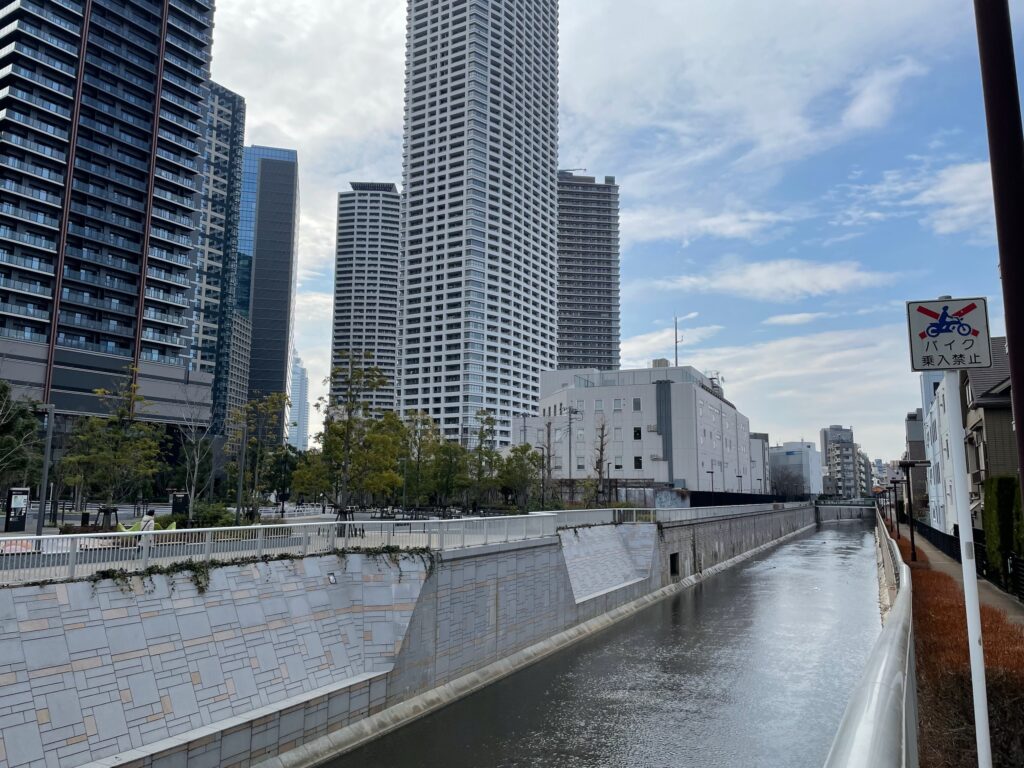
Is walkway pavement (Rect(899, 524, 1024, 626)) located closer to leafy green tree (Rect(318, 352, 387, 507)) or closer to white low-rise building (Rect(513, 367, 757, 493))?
leafy green tree (Rect(318, 352, 387, 507))

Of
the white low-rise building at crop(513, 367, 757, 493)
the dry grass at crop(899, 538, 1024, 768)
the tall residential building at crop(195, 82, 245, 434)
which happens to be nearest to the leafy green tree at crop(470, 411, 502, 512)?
the white low-rise building at crop(513, 367, 757, 493)

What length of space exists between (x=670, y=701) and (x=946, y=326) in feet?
61.7

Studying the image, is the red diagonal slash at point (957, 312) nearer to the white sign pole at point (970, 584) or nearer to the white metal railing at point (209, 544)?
the white sign pole at point (970, 584)

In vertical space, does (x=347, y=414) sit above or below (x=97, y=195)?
below

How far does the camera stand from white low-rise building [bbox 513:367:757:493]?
84938 millimetres

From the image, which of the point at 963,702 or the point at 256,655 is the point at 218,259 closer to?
the point at 256,655

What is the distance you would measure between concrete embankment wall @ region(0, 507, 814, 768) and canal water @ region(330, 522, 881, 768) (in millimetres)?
1175

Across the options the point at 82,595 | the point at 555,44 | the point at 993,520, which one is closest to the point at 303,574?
the point at 82,595

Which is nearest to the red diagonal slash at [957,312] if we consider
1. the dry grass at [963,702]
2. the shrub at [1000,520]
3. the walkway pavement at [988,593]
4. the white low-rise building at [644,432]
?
the dry grass at [963,702]

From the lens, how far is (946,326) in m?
6.03

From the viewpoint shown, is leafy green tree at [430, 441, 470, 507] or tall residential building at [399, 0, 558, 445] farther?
tall residential building at [399, 0, 558, 445]

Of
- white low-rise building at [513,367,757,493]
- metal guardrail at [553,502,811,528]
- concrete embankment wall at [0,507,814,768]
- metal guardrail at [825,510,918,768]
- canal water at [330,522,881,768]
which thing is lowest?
canal water at [330,522,881,768]

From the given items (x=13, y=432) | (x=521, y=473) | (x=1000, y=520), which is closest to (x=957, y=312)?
(x=1000, y=520)

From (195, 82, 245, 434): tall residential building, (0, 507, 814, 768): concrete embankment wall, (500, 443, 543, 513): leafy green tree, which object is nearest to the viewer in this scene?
(0, 507, 814, 768): concrete embankment wall
